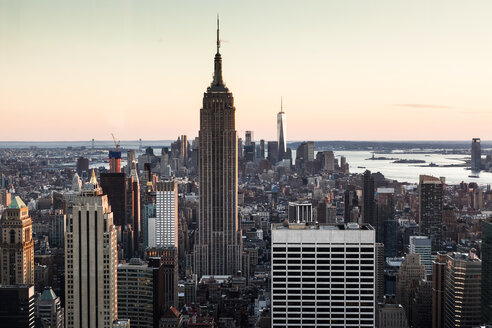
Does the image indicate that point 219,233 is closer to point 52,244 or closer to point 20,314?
point 52,244

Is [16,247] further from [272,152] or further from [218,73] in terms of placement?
[272,152]

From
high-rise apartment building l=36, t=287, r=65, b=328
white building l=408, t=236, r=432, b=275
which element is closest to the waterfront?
white building l=408, t=236, r=432, b=275

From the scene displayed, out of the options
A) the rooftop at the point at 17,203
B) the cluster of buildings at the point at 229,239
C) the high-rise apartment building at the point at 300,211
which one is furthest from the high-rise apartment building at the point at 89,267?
the high-rise apartment building at the point at 300,211

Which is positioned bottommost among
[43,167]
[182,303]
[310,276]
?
[182,303]

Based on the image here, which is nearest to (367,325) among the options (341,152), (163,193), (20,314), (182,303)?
(20,314)

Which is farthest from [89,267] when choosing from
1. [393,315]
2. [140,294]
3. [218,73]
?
[218,73]
